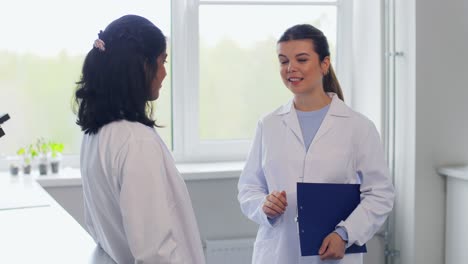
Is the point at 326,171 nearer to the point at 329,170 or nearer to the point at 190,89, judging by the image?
the point at 329,170

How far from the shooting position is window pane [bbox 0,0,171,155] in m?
3.17

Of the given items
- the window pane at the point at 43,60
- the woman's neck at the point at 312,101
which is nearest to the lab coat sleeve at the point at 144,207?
the woman's neck at the point at 312,101

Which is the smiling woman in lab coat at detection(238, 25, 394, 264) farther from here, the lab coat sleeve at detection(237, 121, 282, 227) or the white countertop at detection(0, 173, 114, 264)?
the white countertop at detection(0, 173, 114, 264)

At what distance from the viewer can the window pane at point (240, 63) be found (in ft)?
11.2

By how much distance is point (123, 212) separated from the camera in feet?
4.57

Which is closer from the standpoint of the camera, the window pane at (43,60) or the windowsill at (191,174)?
the windowsill at (191,174)

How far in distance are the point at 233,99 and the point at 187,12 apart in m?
0.54

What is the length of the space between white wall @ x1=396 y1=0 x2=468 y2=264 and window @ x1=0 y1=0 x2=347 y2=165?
688 mm

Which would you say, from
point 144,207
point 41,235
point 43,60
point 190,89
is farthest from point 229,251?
point 144,207

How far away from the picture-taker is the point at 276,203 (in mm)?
2105

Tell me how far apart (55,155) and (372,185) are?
5.37 ft

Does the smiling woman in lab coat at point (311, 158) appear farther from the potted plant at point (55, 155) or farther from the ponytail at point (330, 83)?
the potted plant at point (55, 155)

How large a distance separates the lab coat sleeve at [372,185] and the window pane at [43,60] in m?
1.61

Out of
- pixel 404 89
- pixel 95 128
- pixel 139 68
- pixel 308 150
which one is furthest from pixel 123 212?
pixel 404 89
